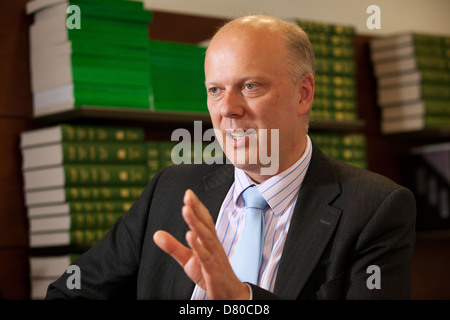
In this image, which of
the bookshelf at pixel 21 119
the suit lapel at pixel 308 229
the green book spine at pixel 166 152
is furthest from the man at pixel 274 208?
the green book spine at pixel 166 152

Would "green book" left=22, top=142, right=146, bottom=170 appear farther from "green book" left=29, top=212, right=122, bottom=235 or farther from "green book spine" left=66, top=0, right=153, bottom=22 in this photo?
"green book spine" left=66, top=0, right=153, bottom=22

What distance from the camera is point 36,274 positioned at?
2.98 m

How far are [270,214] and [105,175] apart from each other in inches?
53.6

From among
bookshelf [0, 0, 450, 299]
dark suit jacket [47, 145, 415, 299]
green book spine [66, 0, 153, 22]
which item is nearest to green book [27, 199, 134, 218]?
bookshelf [0, 0, 450, 299]

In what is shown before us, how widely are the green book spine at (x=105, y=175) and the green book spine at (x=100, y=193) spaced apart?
0.02 m

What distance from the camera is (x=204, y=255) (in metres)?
1.38

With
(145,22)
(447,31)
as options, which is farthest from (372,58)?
(145,22)

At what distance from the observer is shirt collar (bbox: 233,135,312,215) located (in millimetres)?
1799

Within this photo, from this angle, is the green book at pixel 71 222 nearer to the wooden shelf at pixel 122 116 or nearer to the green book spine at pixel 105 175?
the green book spine at pixel 105 175

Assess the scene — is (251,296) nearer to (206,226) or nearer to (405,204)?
(206,226)

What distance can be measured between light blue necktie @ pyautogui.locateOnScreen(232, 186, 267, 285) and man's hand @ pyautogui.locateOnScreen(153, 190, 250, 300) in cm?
26

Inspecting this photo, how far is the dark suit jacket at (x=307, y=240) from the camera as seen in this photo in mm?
1643
